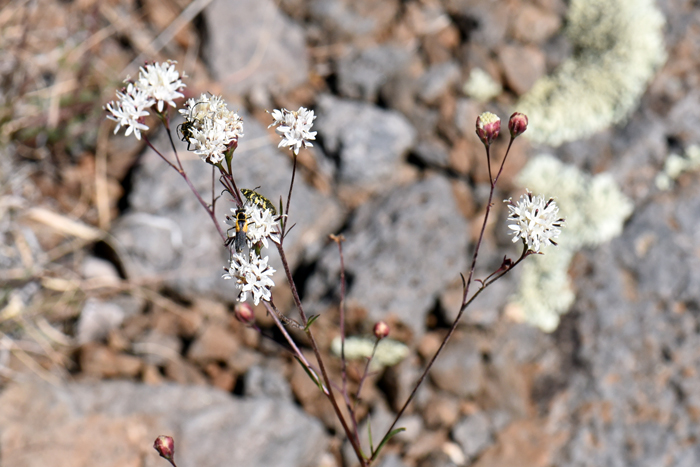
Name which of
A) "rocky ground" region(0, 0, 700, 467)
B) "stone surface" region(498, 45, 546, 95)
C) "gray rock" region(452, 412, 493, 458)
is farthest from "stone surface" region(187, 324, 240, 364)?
"stone surface" region(498, 45, 546, 95)

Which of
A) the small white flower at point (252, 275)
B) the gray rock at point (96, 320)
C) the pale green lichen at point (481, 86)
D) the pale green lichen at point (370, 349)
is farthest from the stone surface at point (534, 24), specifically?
the gray rock at point (96, 320)

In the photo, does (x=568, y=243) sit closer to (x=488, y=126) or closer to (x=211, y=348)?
(x=488, y=126)

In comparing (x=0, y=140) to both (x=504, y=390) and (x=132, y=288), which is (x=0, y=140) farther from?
(x=504, y=390)

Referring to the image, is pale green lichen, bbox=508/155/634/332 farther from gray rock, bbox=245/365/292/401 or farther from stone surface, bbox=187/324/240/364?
stone surface, bbox=187/324/240/364

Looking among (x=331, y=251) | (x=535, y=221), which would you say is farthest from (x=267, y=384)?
(x=535, y=221)

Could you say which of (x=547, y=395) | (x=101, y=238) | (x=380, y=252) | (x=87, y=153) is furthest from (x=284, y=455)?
(x=87, y=153)

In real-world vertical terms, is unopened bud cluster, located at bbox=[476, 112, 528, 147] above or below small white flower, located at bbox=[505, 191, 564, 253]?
above

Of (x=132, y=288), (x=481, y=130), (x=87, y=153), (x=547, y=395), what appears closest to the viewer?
(x=481, y=130)
